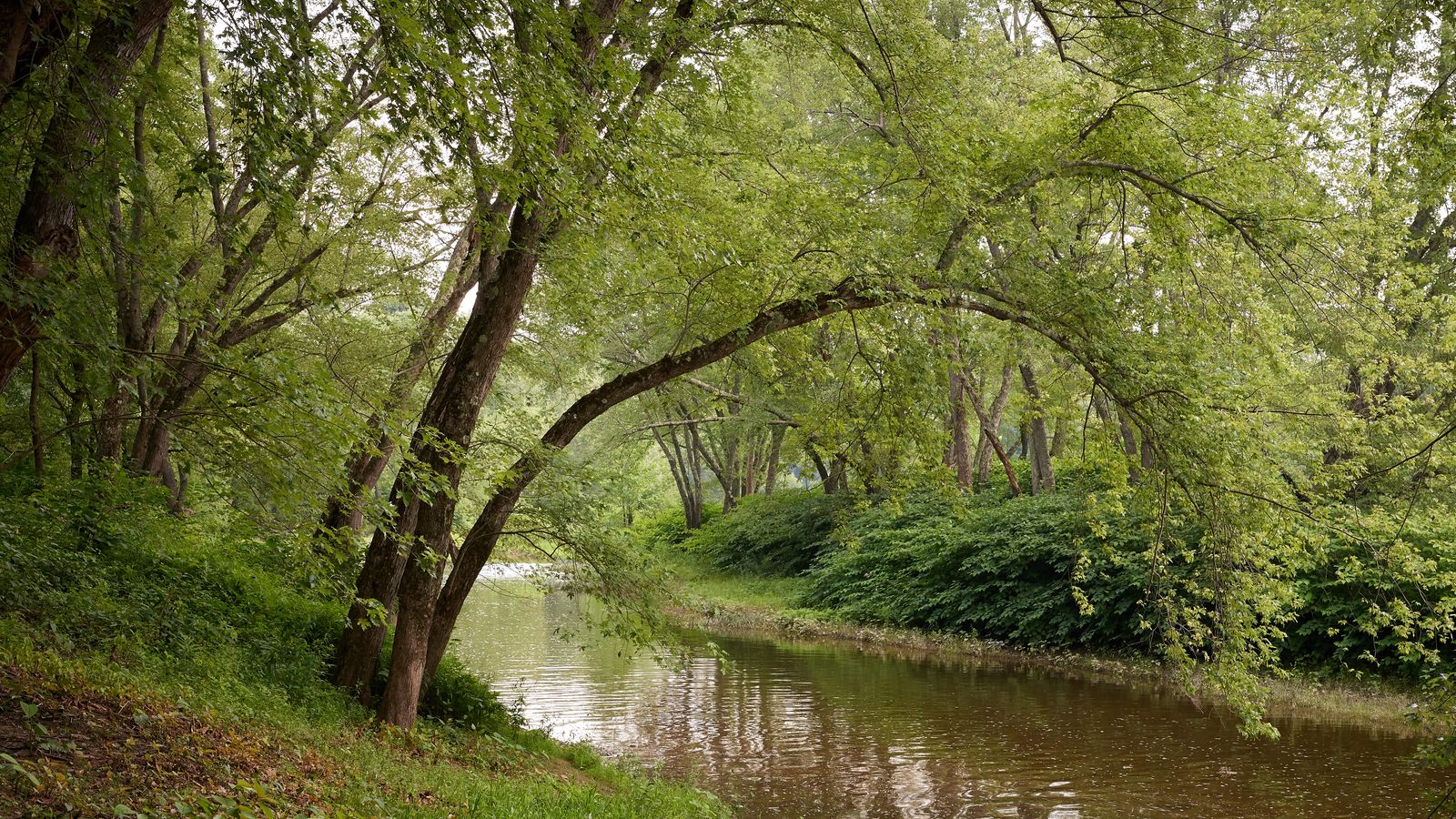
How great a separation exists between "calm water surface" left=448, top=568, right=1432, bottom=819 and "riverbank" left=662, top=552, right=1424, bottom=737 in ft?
2.02

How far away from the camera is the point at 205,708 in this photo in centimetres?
669

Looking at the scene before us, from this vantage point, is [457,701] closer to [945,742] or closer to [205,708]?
[205,708]

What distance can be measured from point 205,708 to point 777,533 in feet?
77.9

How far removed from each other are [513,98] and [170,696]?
4628mm

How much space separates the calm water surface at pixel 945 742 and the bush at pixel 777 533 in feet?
32.8

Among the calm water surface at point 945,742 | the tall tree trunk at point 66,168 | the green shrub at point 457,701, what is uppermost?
the tall tree trunk at point 66,168

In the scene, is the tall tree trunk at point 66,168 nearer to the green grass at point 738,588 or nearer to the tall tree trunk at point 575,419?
the tall tree trunk at point 575,419

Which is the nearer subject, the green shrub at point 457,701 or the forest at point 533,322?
the forest at point 533,322

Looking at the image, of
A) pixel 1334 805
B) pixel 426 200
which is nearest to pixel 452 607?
pixel 426 200

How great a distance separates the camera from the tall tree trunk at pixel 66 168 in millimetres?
5145

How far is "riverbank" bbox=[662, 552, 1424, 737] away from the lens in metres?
A: 14.2

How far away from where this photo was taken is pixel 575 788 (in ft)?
26.8

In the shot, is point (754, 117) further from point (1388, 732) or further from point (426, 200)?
point (1388, 732)

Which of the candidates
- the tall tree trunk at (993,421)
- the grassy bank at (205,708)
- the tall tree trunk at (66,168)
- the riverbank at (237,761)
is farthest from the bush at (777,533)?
the tall tree trunk at (66,168)
